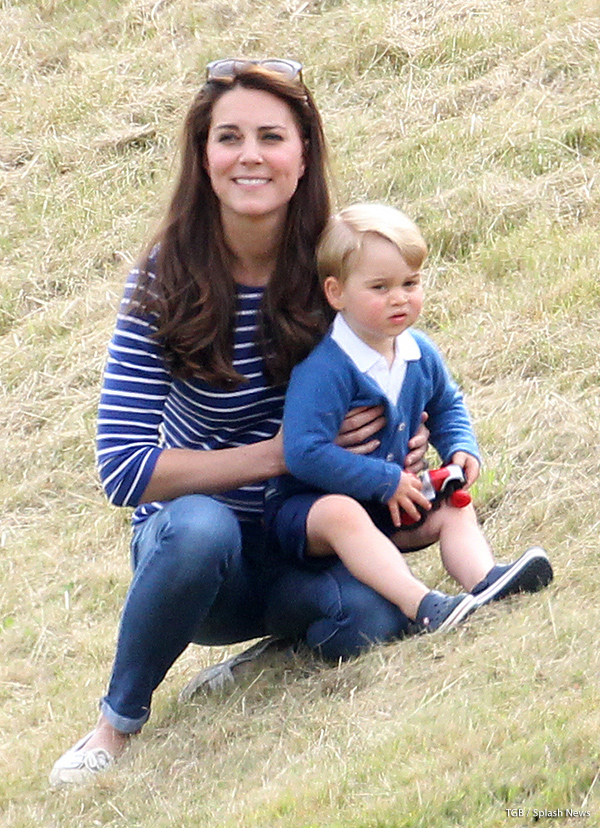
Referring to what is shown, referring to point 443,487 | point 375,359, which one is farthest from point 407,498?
point 375,359

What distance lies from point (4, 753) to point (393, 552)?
1.54 metres

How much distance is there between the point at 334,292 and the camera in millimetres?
4215

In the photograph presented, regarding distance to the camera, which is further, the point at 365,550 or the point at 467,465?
the point at 467,465

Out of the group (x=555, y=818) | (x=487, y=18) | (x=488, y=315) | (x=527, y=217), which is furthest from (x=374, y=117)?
(x=555, y=818)

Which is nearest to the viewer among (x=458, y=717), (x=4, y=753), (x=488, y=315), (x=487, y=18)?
(x=458, y=717)

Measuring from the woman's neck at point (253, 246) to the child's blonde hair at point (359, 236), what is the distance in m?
0.15

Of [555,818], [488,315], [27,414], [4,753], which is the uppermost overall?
[555,818]

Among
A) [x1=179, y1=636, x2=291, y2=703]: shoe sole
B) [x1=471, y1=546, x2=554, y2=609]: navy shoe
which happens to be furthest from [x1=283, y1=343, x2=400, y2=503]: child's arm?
[x1=179, y1=636, x2=291, y2=703]: shoe sole

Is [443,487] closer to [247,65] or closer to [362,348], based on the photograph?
[362,348]

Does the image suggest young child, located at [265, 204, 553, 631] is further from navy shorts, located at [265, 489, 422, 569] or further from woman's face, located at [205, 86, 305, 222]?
woman's face, located at [205, 86, 305, 222]

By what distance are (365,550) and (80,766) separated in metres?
1.02

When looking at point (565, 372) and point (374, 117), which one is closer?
point (565, 372)

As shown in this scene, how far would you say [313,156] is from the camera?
430 centimetres

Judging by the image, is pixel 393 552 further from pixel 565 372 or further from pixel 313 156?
pixel 565 372
